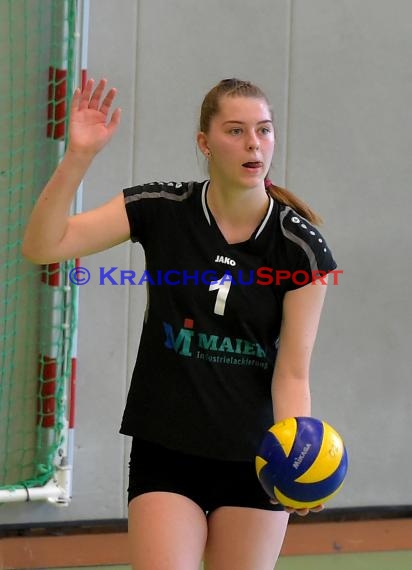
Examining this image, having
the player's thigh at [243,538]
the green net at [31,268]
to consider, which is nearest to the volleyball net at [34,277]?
the green net at [31,268]

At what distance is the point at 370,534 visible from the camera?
Answer: 13.0ft

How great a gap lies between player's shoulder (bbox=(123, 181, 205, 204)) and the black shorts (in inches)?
24.0

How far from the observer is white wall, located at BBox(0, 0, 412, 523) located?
3.66m

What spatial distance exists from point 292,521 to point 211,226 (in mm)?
2163

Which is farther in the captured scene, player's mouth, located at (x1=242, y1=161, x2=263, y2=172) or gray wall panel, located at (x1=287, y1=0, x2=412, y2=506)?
gray wall panel, located at (x1=287, y1=0, x2=412, y2=506)

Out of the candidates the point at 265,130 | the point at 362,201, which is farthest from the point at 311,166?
the point at 265,130

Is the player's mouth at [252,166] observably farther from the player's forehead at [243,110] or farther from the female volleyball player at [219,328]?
the player's forehead at [243,110]

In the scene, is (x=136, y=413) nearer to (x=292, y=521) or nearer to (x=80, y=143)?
(x=80, y=143)

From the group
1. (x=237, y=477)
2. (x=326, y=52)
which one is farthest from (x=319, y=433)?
(x=326, y=52)

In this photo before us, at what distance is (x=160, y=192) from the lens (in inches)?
85.7

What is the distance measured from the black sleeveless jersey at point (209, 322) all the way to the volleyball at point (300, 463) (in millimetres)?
156

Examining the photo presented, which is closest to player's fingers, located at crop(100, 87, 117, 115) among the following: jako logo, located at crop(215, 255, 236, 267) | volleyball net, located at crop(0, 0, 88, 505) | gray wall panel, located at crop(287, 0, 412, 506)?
jako logo, located at crop(215, 255, 236, 267)

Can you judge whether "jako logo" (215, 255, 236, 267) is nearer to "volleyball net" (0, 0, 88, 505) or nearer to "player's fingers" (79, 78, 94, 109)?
"player's fingers" (79, 78, 94, 109)

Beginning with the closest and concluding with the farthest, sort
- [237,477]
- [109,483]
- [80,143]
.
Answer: [80,143], [237,477], [109,483]
